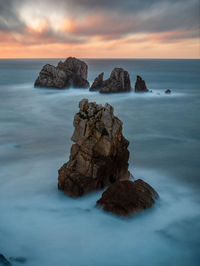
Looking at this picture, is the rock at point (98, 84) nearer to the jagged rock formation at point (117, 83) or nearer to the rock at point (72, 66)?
the jagged rock formation at point (117, 83)

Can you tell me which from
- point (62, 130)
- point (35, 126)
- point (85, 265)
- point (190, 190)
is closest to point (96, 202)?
point (85, 265)

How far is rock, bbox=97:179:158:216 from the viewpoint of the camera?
34.6 feet

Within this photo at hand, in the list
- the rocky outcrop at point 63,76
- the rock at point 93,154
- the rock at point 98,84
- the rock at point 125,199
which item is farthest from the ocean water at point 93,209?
the rocky outcrop at point 63,76

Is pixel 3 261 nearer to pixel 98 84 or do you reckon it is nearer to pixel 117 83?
pixel 117 83

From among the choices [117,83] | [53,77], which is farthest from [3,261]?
[53,77]

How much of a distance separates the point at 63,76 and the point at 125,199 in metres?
42.4

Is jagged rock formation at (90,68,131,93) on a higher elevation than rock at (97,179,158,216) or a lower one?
higher

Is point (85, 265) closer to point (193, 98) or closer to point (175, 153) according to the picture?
point (175, 153)

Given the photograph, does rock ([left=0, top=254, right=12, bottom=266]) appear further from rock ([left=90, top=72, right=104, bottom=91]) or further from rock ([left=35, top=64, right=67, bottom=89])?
rock ([left=35, top=64, right=67, bottom=89])

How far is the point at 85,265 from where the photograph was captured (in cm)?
844

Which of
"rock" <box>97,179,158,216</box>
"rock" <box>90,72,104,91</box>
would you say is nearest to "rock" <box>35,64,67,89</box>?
"rock" <box>90,72,104,91</box>

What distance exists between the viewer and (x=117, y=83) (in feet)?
147

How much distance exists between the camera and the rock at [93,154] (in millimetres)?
12125

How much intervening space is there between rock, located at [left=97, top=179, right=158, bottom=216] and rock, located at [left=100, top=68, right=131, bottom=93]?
34.2 metres
